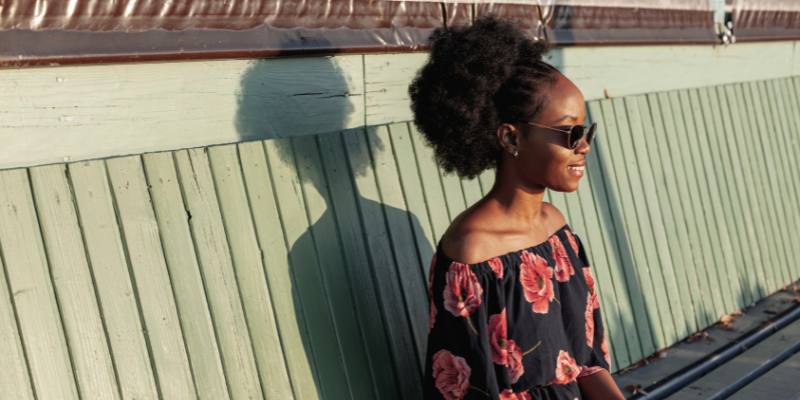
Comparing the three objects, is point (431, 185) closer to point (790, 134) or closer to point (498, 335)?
point (498, 335)

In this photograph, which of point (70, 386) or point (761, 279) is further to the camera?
point (761, 279)

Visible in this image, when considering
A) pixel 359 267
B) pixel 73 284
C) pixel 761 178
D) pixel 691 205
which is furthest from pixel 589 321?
pixel 761 178

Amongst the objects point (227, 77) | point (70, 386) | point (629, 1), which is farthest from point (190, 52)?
point (629, 1)

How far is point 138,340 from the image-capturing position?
3.10 m

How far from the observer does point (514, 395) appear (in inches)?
129

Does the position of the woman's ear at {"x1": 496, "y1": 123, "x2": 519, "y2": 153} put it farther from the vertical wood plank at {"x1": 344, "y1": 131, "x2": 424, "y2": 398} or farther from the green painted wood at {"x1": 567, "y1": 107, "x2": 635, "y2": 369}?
the green painted wood at {"x1": 567, "y1": 107, "x2": 635, "y2": 369}

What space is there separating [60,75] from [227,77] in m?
0.66

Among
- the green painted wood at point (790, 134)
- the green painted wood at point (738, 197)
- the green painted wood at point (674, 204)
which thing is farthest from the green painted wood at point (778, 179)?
the green painted wood at point (674, 204)

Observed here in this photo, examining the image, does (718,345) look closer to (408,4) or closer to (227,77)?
(408,4)

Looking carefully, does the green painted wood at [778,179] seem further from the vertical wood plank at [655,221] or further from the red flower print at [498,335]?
the red flower print at [498,335]

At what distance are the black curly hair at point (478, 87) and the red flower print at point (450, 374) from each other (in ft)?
2.18

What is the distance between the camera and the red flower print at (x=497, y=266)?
324 cm

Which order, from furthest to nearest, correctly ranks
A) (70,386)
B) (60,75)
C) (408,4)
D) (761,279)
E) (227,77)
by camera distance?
(761,279) → (408,4) → (227,77) → (60,75) → (70,386)

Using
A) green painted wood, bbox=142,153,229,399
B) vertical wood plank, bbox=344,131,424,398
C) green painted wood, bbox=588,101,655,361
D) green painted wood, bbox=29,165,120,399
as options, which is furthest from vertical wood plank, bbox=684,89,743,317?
green painted wood, bbox=29,165,120,399
